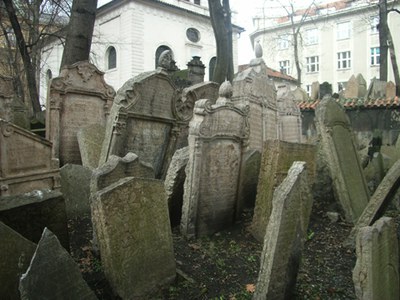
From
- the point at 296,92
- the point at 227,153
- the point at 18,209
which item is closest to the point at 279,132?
the point at 227,153

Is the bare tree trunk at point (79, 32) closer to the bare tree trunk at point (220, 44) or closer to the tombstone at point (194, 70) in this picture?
the bare tree trunk at point (220, 44)

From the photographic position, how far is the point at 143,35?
2669cm

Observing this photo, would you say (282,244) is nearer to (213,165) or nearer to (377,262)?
(377,262)

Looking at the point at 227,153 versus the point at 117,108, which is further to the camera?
the point at 117,108

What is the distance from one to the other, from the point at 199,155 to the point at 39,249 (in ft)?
8.30

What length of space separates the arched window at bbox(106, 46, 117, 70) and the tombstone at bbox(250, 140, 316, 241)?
25307mm

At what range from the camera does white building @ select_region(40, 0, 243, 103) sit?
2643 centimetres

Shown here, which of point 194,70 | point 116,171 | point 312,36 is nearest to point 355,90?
point 194,70

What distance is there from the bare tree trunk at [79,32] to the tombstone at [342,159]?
5588 millimetres

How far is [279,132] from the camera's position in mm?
8773

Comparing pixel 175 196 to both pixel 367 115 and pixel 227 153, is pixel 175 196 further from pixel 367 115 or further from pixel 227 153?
pixel 367 115

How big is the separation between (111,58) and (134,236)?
27.2 metres

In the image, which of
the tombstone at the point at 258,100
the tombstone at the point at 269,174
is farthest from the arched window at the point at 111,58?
the tombstone at the point at 269,174

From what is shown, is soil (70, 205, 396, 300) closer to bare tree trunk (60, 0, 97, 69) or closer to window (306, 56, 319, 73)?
bare tree trunk (60, 0, 97, 69)
